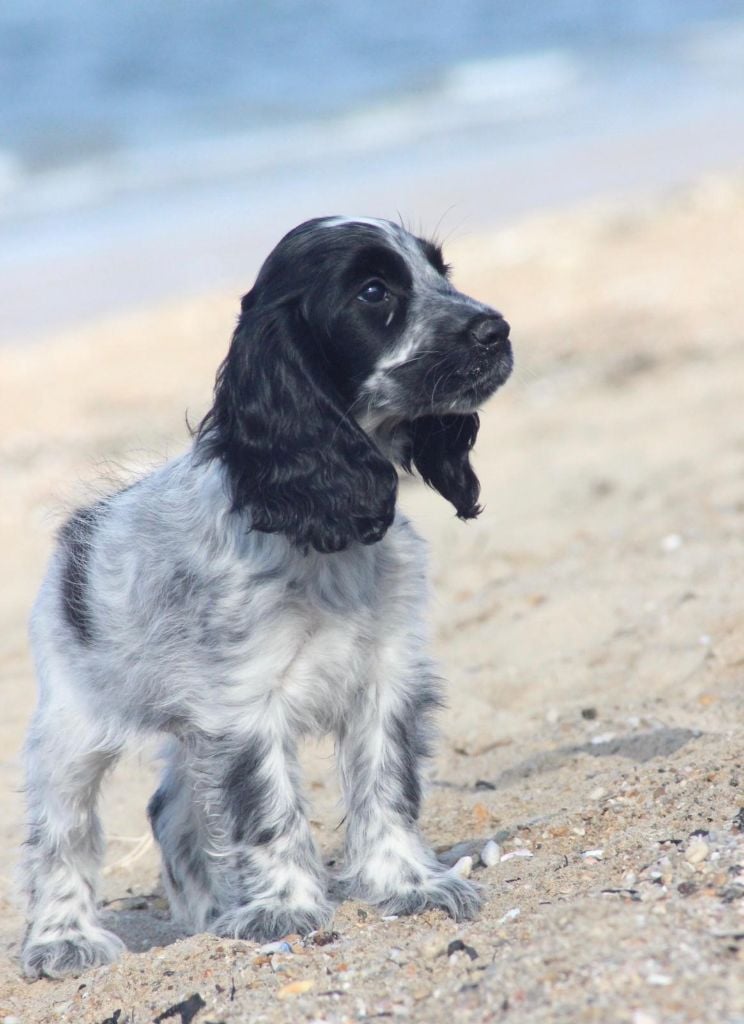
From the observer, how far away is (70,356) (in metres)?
12.4

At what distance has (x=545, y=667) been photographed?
6.15m

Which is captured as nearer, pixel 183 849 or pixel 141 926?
pixel 183 849

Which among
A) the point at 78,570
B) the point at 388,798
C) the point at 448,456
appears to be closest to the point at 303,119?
the point at 448,456

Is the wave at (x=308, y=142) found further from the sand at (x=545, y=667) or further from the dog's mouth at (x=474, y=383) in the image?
the dog's mouth at (x=474, y=383)

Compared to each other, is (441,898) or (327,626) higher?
(327,626)

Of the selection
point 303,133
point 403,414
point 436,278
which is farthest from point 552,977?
point 303,133

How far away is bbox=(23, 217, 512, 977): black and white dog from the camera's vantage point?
3.93m

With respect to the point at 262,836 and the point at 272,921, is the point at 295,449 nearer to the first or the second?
the point at 262,836

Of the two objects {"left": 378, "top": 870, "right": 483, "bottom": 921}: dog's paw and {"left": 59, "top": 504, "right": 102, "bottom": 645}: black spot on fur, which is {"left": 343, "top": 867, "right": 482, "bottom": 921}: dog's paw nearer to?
{"left": 378, "top": 870, "right": 483, "bottom": 921}: dog's paw

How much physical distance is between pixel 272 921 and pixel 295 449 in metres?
1.26

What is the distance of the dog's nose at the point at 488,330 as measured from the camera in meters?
3.97

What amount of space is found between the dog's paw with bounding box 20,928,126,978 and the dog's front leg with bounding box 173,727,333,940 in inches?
18.4

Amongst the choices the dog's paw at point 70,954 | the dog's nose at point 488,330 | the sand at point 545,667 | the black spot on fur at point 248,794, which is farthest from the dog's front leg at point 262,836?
the dog's nose at point 488,330

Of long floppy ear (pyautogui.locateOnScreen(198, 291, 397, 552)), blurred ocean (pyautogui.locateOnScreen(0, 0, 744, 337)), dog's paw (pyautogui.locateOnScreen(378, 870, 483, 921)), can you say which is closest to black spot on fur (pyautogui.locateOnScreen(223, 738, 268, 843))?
dog's paw (pyautogui.locateOnScreen(378, 870, 483, 921))
